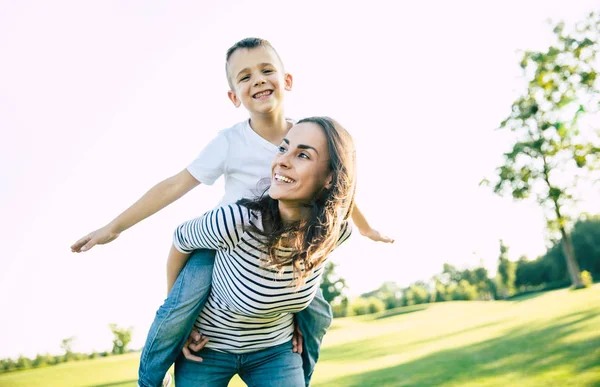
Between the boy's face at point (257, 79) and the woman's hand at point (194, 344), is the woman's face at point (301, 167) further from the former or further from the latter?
the woman's hand at point (194, 344)

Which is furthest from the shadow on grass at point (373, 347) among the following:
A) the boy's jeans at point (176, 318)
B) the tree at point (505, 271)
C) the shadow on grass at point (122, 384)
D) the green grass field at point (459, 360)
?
the tree at point (505, 271)

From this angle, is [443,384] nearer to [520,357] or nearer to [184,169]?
[520,357]

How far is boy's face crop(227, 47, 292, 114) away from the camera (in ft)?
9.20

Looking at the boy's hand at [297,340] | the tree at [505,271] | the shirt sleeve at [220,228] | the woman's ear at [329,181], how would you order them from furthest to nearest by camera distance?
the tree at [505,271] → the boy's hand at [297,340] → the woman's ear at [329,181] → the shirt sleeve at [220,228]

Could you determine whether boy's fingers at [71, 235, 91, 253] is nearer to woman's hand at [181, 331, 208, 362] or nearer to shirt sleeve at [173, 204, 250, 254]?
shirt sleeve at [173, 204, 250, 254]

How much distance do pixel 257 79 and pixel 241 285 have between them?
1.12 m

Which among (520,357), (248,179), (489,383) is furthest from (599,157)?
(248,179)

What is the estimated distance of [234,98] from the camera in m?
3.01

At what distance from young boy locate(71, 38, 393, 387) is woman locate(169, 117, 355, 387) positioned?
0.11m

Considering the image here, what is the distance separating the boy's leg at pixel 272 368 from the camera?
2.47 metres

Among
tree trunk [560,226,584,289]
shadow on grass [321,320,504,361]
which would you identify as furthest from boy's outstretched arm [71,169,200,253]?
tree trunk [560,226,584,289]

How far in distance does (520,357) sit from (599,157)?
16.3 m

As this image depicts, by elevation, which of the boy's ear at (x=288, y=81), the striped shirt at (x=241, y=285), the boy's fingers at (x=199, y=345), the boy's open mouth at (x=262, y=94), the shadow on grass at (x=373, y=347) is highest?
the boy's ear at (x=288, y=81)

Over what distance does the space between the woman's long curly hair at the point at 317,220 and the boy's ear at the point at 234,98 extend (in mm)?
713
